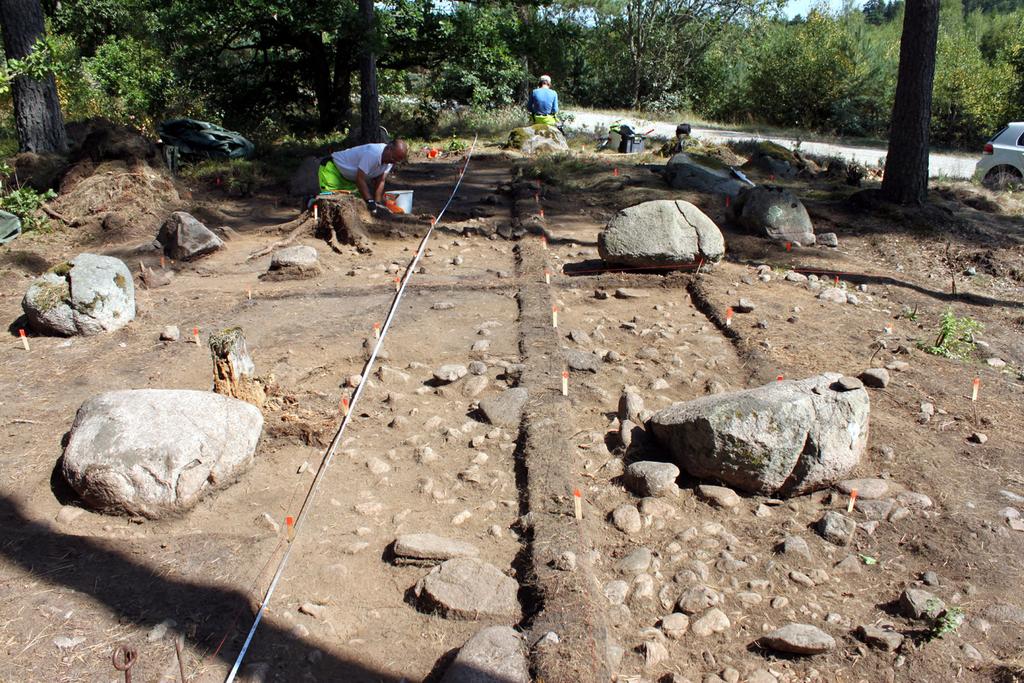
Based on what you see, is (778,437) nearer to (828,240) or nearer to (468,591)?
(468,591)

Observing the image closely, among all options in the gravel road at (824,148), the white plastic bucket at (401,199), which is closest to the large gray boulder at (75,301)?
the white plastic bucket at (401,199)

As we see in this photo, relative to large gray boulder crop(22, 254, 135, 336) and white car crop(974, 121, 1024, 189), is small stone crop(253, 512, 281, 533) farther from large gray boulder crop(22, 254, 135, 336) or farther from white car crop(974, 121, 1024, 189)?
white car crop(974, 121, 1024, 189)

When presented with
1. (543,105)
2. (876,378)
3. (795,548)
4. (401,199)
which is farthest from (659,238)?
(543,105)

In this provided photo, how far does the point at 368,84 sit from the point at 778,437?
11869 mm

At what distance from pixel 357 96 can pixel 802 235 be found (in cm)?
1553

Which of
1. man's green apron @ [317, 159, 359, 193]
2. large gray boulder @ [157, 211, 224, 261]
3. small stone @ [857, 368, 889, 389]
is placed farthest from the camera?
man's green apron @ [317, 159, 359, 193]

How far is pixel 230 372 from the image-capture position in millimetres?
4730

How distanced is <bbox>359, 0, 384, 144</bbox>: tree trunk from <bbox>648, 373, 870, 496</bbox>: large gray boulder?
35.9 feet

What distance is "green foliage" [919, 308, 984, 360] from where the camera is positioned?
5.85 m

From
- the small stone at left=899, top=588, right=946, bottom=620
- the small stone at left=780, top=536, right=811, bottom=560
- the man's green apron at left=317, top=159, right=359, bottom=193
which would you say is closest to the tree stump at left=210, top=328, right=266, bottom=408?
the small stone at left=780, top=536, right=811, bottom=560

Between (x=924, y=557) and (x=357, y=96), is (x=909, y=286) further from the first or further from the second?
(x=357, y=96)

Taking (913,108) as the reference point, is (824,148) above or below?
below

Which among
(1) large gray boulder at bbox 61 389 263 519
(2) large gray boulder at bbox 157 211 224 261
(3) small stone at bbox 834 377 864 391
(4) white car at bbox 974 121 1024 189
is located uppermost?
(4) white car at bbox 974 121 1024 189

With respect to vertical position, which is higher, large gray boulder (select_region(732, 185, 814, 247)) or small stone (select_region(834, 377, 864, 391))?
large gray boulder (select_region(732, 185, 814, 247))
